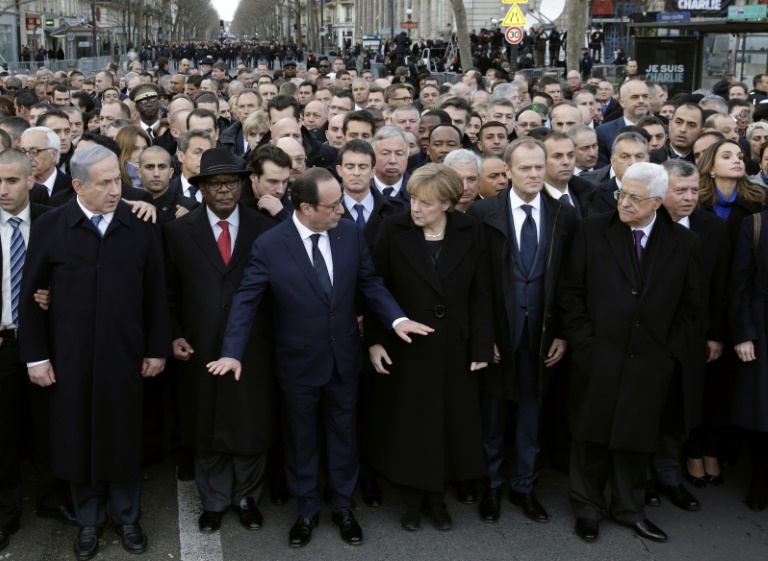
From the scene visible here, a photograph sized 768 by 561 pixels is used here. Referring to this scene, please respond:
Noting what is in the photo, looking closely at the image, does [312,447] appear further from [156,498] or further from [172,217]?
[172,217]

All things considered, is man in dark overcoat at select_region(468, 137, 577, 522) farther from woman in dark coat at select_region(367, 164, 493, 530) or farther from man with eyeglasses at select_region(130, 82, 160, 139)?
man with eyeglasses at select_region(130, 82, 160, 139)

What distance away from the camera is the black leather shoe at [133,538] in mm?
5250

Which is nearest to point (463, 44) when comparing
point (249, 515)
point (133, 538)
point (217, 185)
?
point (217, 185)

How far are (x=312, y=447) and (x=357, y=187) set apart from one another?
1.90m

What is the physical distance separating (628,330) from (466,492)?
154 cm

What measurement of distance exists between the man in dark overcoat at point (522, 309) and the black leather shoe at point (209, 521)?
64.9 inches

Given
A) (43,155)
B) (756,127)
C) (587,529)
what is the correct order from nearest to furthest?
(587,529) < (43,155) < (756,127)

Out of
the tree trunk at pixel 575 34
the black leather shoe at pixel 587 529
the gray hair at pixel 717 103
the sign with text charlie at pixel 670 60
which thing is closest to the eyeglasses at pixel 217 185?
the black leather shoe at pixel 587 529

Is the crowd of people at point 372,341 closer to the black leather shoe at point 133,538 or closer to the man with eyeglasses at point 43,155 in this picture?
the black leather shoe at point 133,538

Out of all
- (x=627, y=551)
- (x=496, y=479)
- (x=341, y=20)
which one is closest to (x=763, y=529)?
(x=627, y=551)

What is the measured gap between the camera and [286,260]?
17.5ft

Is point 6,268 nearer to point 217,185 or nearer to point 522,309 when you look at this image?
point 217,185

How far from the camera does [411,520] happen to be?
5.60m

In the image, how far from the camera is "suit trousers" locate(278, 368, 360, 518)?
550 centimetres
